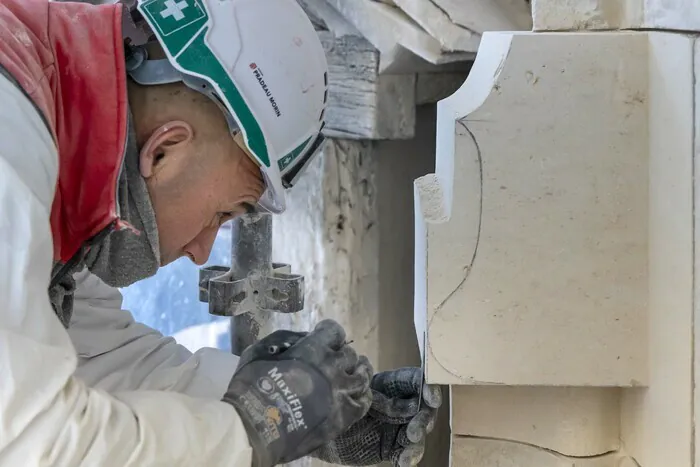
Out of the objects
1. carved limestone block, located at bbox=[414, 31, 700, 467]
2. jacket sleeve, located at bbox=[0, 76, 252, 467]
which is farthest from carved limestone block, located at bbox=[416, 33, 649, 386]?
jacket sleeve, located at bbox=[0, 76, 252, 467]

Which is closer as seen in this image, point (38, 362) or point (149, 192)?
point (38, 362)

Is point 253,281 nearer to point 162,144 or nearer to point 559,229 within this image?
point 162,144

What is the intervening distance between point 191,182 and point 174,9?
0.26 metres

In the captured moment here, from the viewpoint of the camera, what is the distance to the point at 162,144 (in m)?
1.23

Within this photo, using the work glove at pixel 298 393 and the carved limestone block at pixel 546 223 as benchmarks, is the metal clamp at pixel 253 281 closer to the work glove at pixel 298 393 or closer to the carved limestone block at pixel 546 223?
the work glove at pixel 298 393

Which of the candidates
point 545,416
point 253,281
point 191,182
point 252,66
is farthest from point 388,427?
Answer: point 252,66

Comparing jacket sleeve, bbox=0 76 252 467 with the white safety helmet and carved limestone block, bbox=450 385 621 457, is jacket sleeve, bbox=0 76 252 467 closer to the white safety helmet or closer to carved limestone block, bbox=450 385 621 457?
the white safety helmet

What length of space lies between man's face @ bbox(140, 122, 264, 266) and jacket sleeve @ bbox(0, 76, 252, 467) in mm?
236

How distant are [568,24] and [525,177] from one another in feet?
0.79

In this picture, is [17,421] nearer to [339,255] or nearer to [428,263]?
[428,263]

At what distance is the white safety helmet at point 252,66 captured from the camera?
1.20m

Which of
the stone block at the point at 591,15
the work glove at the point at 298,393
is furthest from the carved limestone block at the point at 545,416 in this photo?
the stone block at the point at 591,15

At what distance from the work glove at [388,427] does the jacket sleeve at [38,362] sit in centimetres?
52

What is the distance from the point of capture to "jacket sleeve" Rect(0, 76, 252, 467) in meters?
0.91
